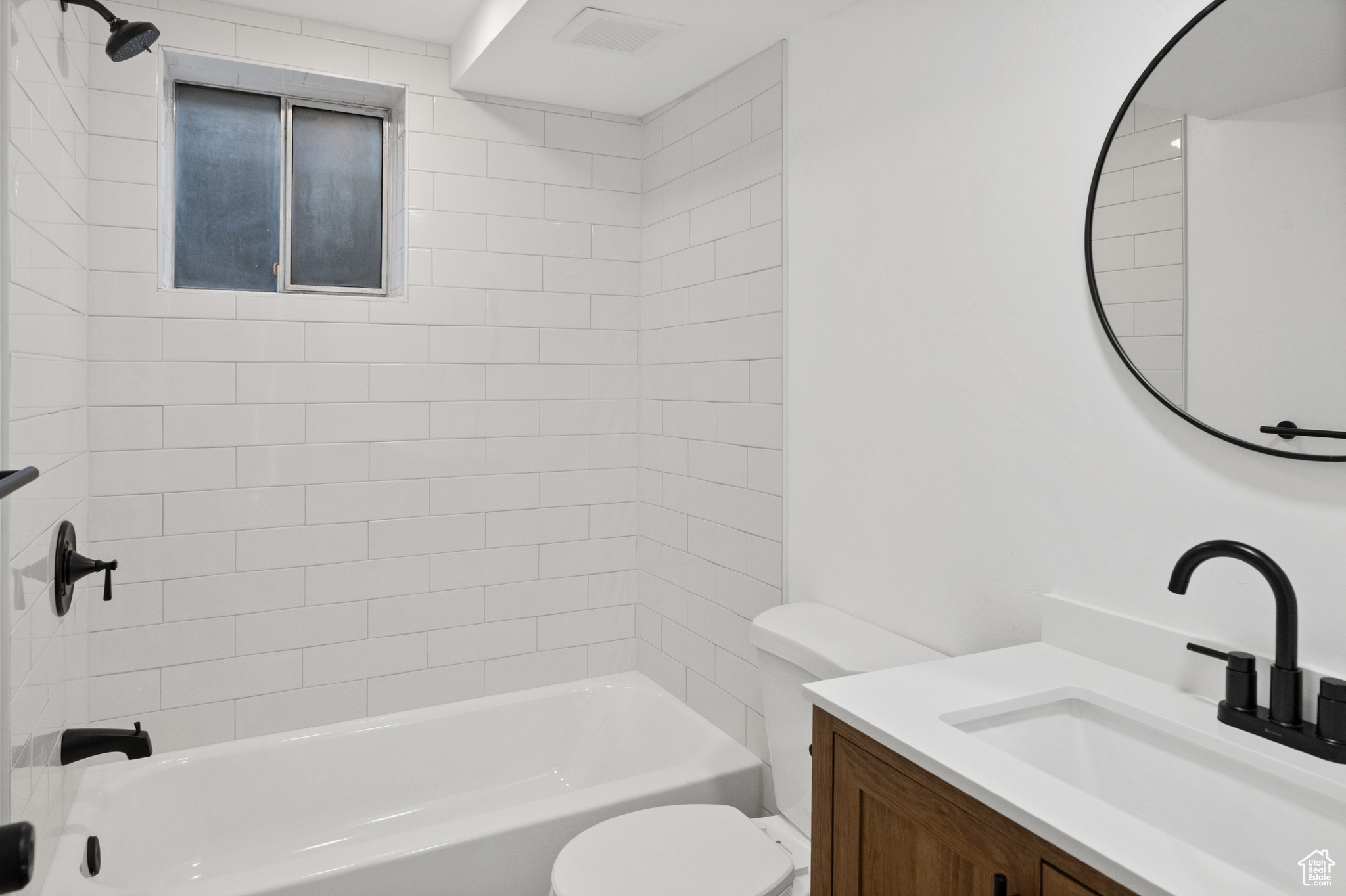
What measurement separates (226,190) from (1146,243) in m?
2.50

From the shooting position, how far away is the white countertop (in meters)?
0.83

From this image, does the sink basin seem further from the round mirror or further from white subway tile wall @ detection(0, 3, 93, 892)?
white subway tile wall @ detection(0, 3, 93, 892)

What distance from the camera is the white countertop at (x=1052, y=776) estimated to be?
0.83 m

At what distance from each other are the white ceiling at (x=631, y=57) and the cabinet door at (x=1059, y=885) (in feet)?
6.14

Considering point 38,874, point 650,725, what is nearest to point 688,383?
point 650,725

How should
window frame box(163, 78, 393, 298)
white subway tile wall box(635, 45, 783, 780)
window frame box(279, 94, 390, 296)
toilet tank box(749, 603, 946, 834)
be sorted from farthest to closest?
window frame box(279, 94, 390, 296)
window frame box(163, 78, 393, 298)
white subway tile wall box(635, 45, 783, 780)
toilet tank box(749, 603, 946, 834)

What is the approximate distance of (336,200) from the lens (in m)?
2.72

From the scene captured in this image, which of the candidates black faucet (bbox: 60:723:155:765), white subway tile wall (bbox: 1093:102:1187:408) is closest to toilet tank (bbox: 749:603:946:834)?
white subway tile wall (bbox: 1093:102:1187:408)

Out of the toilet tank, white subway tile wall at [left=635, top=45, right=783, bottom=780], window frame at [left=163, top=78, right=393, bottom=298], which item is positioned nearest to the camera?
the toilet tank

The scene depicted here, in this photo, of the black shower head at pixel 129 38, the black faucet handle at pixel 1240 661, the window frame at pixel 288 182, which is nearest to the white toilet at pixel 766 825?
the black faucet handle at pixel 1240 661

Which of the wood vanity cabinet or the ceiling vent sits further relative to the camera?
the ceiling vent

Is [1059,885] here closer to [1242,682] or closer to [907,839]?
[907,839]

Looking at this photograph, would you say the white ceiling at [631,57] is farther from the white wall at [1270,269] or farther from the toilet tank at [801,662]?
the toilet tank at [801,662]
